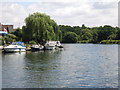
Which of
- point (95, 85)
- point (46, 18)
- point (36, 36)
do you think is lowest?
point (95, 85)

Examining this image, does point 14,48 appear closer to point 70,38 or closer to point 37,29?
point 37,29

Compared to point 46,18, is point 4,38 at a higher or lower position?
lower

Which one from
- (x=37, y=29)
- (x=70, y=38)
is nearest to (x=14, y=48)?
(x=37, y=29)

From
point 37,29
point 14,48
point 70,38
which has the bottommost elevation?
point 14,48

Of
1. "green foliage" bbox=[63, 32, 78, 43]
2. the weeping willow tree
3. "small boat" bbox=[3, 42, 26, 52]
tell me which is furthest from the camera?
"green foliage" bbox=[63, 32, 78, 43]

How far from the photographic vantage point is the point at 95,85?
19.2 meters

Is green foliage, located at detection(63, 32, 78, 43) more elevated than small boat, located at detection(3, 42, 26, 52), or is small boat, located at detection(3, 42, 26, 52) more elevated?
green foliage, located at detection(63, 32, 78, 43)

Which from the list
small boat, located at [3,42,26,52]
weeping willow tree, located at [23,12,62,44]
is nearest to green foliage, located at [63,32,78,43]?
weeping willow tree, located at [23,12,62,44]

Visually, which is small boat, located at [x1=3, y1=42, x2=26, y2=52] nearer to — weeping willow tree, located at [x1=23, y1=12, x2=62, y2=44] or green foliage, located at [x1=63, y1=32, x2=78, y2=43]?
weeping willow tree, located at [x1=23, y1=12, x2=62, y2=44]

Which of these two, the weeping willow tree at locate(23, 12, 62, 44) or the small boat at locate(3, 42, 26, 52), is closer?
the small boat at locate(3, 42, 26, 52)

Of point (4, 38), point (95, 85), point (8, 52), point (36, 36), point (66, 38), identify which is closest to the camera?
point (95, 85)

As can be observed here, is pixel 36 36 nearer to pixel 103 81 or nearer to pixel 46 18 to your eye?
pixel 46 18

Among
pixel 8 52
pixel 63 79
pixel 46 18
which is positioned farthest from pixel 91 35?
pixel 63 79

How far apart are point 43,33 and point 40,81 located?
148 ft
